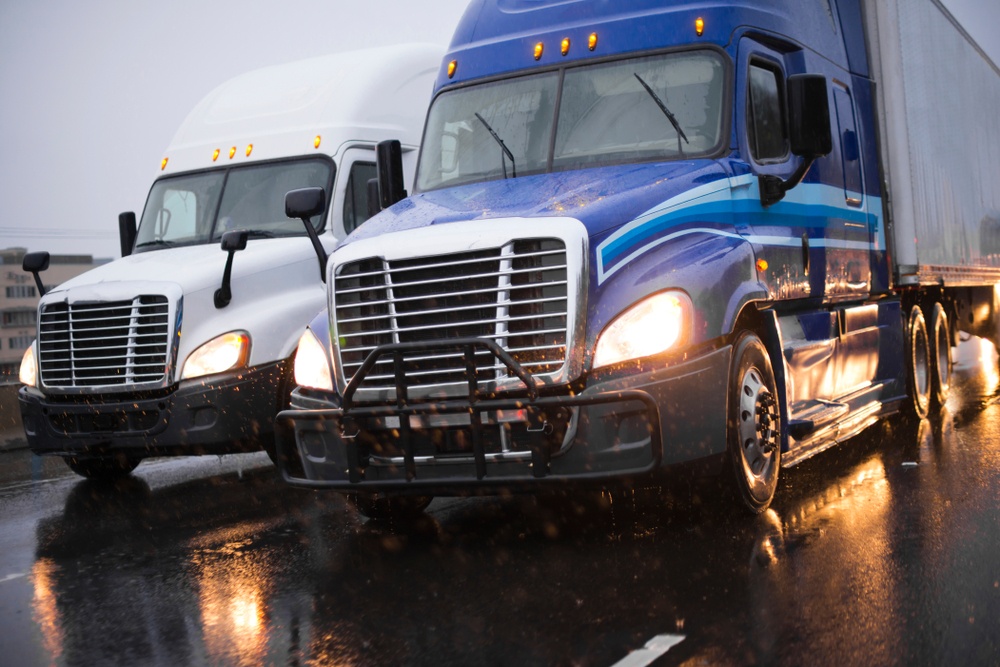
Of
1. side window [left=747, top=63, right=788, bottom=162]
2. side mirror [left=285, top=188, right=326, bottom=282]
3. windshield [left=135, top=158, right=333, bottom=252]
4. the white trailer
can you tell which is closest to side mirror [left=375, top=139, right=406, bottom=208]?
side mirror [left=285, top=188, right=326, bottom=282]

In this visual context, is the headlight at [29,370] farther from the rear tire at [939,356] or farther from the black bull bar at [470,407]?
the rear tire at [939,356]

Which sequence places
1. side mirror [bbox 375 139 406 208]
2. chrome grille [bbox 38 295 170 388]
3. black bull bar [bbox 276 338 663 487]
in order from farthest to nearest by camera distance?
chrome grille [bbox 38 295 170 388]
side mirror [bbox 375 139 406 208]
black bull bar [bbox 276 338 663 487]

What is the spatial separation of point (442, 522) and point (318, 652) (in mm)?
2855

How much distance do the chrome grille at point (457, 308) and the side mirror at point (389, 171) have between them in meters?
2.23

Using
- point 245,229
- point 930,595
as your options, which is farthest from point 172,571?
point 245,229

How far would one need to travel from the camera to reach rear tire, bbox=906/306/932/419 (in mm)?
11445

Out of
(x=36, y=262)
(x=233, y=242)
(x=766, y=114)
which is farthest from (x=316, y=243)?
(x=766, y=114)

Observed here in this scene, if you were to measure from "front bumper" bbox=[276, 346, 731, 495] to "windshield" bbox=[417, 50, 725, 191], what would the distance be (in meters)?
1.60

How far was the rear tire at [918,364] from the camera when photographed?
11.4m

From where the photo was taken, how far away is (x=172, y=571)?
6.76m

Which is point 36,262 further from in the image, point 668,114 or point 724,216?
point 724,216

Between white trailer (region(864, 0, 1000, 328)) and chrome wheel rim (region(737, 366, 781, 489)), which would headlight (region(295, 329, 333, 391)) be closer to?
chrome wheel rim (region(737, 366, 781, 489))

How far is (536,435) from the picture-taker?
6.22m

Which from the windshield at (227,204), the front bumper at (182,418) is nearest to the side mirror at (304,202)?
the front bumper at (182,418)
